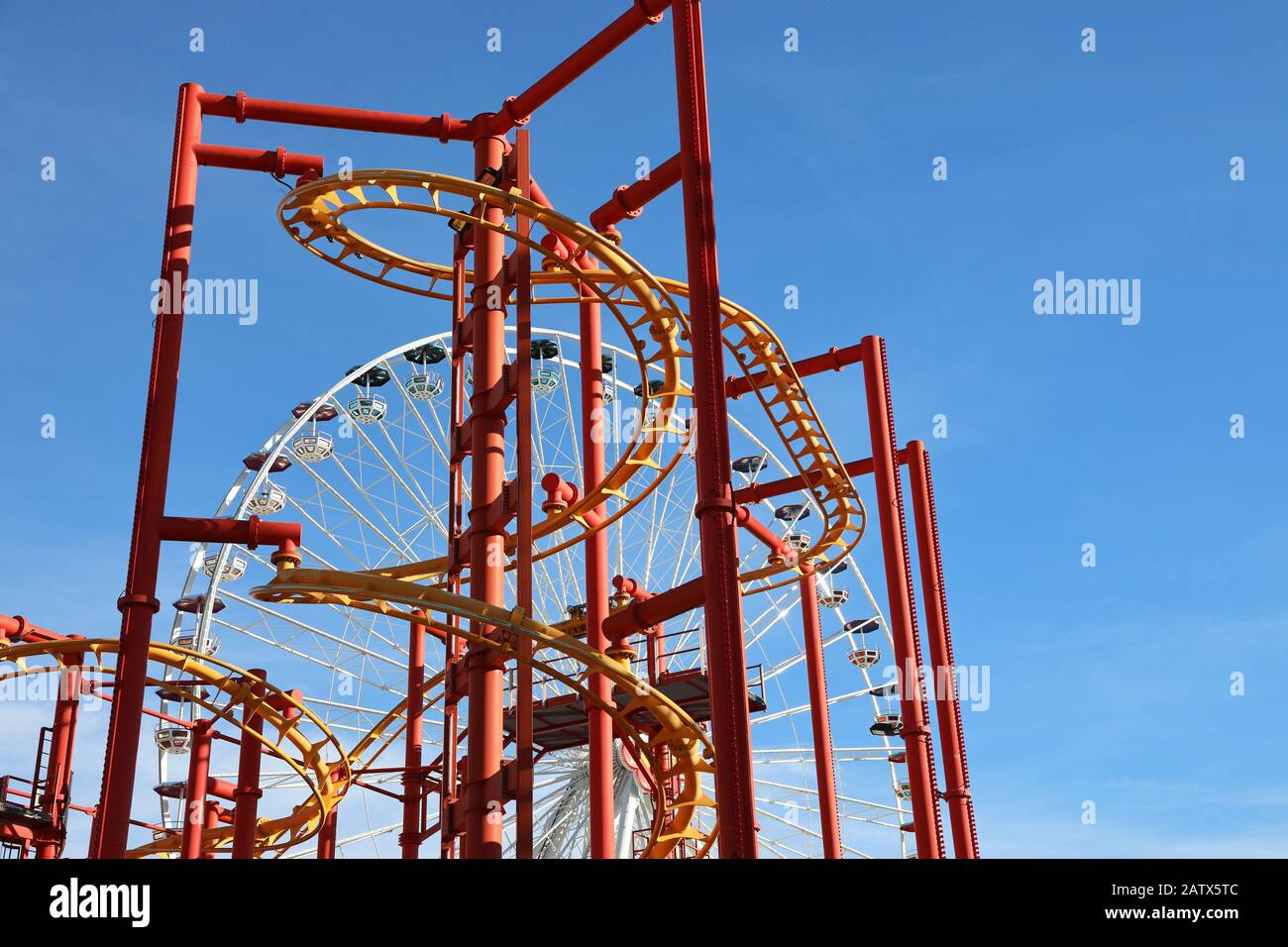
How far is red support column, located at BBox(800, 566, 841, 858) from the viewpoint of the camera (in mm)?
17750

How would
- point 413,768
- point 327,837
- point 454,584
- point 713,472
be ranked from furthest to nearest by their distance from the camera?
point 327,837 → point 413,768 → point 454,584 → point 713,472

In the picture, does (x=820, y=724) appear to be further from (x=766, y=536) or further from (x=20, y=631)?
(x=20, y=631)

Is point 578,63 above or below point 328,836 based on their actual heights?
above

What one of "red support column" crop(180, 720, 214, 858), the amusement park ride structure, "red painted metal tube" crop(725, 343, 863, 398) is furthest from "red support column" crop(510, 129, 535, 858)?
"red support column" crop(180, 720, 214, 858)

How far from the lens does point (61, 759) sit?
2008 cm

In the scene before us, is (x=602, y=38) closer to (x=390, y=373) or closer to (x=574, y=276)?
(x=574, y=276)

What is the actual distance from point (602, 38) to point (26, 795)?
523 inches

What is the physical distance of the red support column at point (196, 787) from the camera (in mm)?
19406

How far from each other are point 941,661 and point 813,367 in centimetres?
444

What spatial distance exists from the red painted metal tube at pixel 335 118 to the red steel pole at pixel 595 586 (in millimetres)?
2427

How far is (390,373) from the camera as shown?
32.2m

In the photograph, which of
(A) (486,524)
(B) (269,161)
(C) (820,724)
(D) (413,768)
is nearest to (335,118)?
(B) (269,161)

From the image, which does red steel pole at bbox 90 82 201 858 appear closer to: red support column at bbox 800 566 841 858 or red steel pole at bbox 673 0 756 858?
red steel pole at bbox 673 0 756 858

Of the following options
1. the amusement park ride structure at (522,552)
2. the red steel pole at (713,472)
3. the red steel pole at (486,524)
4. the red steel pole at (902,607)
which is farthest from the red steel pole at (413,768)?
the red steel pole at (713,472)
